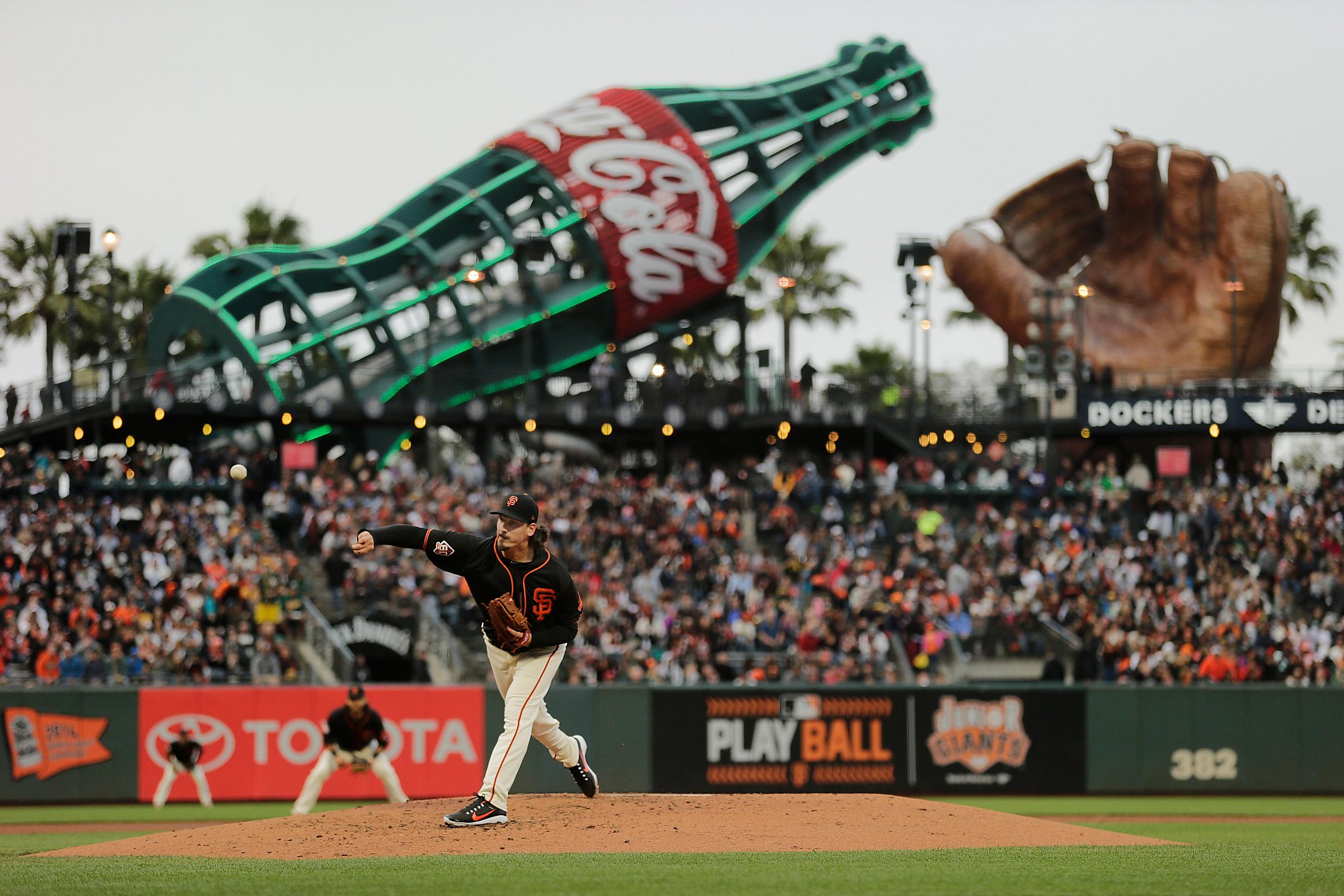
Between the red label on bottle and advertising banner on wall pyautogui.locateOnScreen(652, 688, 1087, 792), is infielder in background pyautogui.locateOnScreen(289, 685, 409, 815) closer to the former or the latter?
advertising banner on wall pyautogui.locateOnScreen(652, 688, 1087, 792)

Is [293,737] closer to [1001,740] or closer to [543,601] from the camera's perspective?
[1001,740]

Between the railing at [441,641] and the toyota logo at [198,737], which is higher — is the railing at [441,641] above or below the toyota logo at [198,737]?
above

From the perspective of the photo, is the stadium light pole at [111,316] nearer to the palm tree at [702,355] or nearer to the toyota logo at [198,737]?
the toyota logo at [198,737]

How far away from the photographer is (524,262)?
3544cm

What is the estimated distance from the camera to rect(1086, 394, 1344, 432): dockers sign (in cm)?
3653

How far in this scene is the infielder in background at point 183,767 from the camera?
67.2 ft

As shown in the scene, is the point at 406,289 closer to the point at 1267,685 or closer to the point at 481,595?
the point at 1267,685

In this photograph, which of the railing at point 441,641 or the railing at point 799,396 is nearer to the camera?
the railing at point 441,641

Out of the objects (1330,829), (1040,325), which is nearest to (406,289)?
(1040,325)

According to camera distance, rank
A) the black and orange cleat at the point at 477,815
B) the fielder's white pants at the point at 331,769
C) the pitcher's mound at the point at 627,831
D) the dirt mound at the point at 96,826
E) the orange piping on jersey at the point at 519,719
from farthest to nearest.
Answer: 1. the dirt mound at the point at 96,826
2. the fielder's white pants at the point at 331,769
3. the orange piping on jersey at the point at 519,719
4. the black and orange cleat at the point at 477,815
5. the pitcher's mound at the point at 627,831

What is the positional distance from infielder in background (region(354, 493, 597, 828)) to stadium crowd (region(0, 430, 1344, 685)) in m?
13.0

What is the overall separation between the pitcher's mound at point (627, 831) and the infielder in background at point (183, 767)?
9246 millimetres

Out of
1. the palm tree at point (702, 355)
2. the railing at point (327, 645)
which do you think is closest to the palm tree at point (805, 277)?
the palm tree at point (702, 355)

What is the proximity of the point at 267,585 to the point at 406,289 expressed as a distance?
40.4 feet
